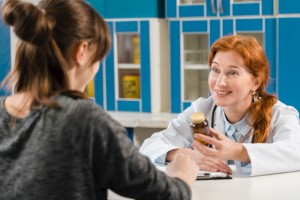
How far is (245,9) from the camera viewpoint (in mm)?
3105

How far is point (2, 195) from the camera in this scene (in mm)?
1134

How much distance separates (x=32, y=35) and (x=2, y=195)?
0.31 m

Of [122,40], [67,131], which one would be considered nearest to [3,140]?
[67,131]

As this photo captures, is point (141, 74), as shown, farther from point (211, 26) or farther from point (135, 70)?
point (211, 26)

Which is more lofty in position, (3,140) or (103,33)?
(103,33)

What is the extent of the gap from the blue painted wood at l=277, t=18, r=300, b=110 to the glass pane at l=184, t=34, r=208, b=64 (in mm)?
499

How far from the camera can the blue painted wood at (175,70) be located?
3.33 meters

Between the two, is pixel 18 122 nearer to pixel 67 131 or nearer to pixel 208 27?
pixel 67 131

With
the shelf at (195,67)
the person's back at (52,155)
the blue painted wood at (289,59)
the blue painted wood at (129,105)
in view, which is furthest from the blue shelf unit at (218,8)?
the person's back at (52,155)

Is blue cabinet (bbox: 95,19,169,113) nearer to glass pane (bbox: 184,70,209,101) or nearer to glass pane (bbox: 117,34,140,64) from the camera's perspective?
glass pane (bbox: 117,34,140,64)

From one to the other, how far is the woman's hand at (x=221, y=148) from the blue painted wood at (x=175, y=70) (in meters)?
1.51

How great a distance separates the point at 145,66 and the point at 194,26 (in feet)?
1.20

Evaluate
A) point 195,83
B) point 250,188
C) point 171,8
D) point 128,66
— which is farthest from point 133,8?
point 250,188

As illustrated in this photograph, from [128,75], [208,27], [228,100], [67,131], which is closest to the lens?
[67,131]
